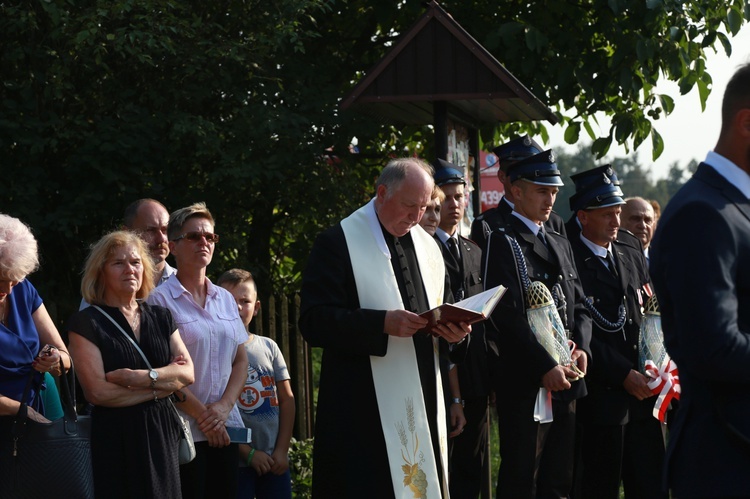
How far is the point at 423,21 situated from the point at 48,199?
2871mm

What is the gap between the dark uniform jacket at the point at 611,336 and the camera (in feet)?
22.9

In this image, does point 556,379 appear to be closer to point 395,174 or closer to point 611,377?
point 611,377

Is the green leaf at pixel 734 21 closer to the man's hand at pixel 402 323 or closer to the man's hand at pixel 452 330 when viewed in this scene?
the man's hand at pixel 452 330

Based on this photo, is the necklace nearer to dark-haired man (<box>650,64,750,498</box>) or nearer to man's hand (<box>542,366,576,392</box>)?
man's hand (<box>542,366,576,392</box>)

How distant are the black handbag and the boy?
159cm

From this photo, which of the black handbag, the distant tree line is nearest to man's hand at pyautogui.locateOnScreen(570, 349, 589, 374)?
the black handbag

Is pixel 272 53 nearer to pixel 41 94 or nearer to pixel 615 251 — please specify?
pixel 41 94

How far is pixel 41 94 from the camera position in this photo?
7.47m

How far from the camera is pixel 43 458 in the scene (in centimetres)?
482

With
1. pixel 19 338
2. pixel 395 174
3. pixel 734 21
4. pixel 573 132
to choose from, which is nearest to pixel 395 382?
pixel 395 174

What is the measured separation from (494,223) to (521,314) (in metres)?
0.61

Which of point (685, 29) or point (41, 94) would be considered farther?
point (685, 29)

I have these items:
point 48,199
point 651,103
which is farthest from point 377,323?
point 651,103

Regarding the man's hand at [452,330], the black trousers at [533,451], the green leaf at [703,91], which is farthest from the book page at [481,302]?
the green leaf at [703,91]
